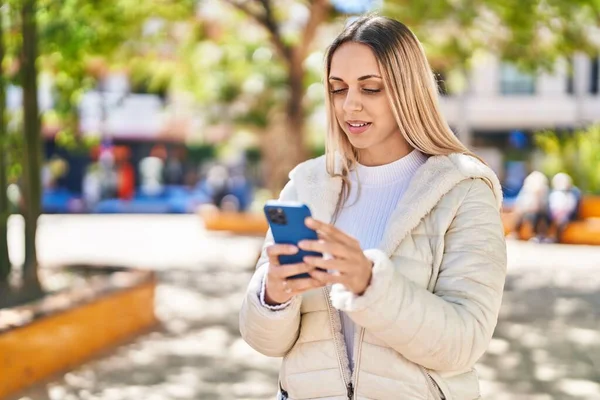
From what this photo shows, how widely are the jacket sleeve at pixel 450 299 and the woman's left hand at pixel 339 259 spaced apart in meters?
0.03

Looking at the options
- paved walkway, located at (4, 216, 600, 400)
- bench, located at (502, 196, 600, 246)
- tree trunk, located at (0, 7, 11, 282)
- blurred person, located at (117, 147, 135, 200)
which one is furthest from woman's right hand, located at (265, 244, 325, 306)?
blurred person, located at (117, 147, 135, 200)

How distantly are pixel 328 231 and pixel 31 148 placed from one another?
737cm

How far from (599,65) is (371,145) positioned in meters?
35.2

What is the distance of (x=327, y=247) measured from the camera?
1.71 m

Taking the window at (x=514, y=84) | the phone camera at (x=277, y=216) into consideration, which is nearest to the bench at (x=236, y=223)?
the phone camera at (x=277, y=216)

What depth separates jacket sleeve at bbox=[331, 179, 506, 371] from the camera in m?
A: 1.82

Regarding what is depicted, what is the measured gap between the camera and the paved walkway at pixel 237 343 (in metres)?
6.01

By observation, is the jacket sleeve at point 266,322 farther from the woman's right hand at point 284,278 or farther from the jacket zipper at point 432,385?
the jacket zipper at point 432,385

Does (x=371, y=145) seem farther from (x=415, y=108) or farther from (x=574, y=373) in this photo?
(x=574, y=373)

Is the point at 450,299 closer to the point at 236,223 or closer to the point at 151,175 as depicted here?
the point at 236,223

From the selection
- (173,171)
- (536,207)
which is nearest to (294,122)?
(536,207)

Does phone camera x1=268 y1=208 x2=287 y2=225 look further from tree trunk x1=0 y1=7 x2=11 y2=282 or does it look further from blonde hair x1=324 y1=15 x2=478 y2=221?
tree trunk x1=0 y1=7 x2=11 y2=282

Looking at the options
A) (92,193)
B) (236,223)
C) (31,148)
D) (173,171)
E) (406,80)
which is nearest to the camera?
(406,80)

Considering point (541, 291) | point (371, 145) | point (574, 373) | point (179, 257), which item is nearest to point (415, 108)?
point (371, 145)
